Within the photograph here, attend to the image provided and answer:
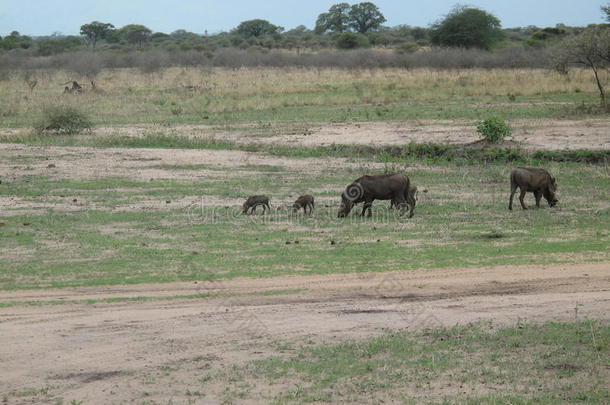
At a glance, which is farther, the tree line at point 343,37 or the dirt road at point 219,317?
the tree line at point 343,37

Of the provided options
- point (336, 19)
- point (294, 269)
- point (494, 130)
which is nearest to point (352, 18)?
point (336, 19)

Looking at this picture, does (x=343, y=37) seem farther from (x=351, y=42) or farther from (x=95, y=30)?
(x=95, y=30)

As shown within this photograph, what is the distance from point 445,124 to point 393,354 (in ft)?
70.7

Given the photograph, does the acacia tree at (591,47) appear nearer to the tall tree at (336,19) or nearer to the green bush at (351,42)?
the green bush at (351,42)

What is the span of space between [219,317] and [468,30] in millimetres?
57351

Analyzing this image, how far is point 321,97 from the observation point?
3866 cm

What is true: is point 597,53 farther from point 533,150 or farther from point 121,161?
point 121,161

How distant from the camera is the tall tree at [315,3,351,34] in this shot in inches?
4227

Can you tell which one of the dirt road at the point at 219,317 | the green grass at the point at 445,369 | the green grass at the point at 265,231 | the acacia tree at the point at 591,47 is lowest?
the green grass at the point at 265,231

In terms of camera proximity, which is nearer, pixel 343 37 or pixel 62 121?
pixel 62 121

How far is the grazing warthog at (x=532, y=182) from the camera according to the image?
18.5m

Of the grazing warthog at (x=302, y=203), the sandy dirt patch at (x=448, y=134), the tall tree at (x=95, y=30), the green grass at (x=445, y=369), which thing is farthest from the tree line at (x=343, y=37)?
the green grass at (x=445, y=369)

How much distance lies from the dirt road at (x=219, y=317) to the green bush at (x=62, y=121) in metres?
18.2

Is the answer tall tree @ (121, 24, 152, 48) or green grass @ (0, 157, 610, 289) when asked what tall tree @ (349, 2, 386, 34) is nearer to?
tall tree @ (121, 24, 152, 48)
